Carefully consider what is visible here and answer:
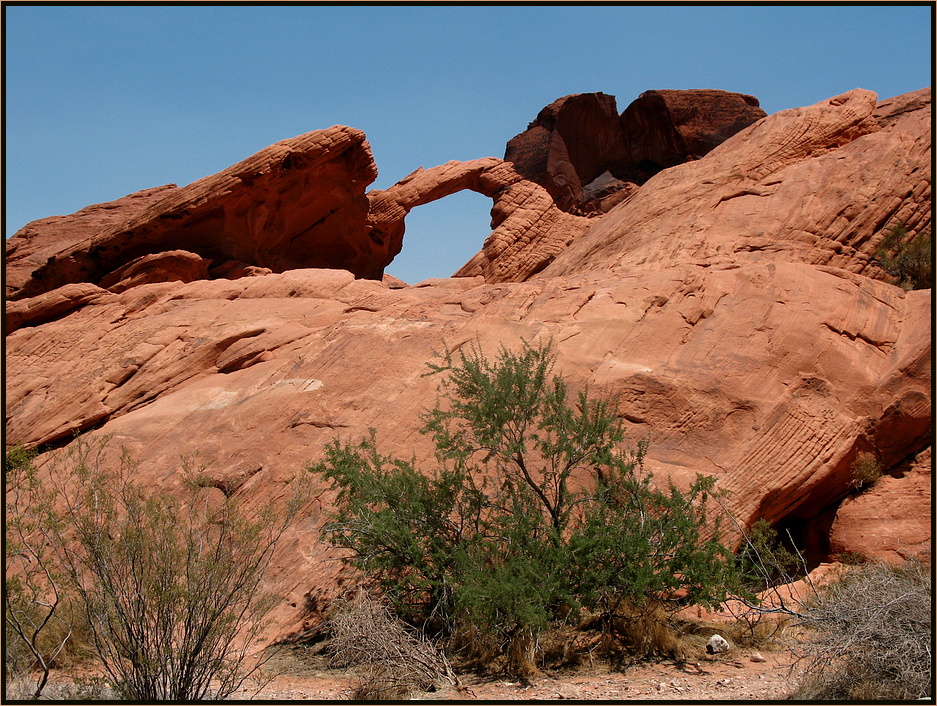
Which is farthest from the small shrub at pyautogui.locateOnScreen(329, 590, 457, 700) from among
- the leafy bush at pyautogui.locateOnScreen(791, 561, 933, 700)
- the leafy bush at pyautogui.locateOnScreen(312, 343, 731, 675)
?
the leafy bush at pyautogui.locateOnScreen(791, 561, 933, 700)

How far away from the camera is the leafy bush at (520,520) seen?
8.65 meters

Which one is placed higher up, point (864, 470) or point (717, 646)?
point (864, 470)

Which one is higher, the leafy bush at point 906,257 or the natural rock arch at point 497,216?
the natural rock arch at point 497,216

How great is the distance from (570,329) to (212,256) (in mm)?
10203

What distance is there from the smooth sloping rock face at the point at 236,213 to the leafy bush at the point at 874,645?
1451 centimetres

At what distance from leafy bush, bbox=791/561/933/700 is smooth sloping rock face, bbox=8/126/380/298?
571 inches

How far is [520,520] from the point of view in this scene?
9258mm

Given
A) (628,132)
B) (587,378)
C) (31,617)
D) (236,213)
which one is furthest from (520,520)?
(628,132)

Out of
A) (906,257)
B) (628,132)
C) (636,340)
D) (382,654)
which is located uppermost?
(628,132)

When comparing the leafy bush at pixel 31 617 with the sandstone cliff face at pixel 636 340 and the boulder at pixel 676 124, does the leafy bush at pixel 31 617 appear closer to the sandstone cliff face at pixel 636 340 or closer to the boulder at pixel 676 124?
the sandstone cliff face at pixel 636 340

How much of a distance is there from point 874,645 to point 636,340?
5.51 metres

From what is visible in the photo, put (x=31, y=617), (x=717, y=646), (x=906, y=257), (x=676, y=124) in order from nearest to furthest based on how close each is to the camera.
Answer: (x=31, y=617) → (x=717, y=646) → (x=906, y=257) → (x=676, y=124)

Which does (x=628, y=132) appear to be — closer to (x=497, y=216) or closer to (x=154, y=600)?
(x=497, y=216)

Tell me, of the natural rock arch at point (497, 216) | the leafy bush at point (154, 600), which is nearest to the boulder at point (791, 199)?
the natural rock arch at point (497, 216)
